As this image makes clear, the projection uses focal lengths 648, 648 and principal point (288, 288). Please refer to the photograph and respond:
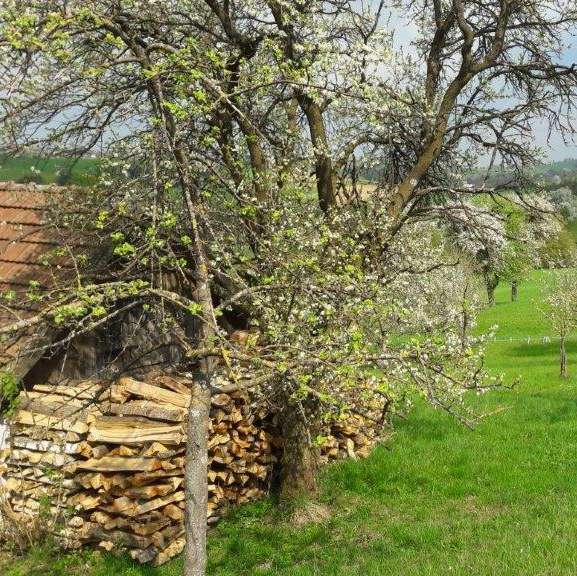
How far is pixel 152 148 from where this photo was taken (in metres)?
6.21

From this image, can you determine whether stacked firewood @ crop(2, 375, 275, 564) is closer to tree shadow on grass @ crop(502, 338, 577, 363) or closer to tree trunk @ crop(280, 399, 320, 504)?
tree trunk @ crop(280, 399, 320, 504)

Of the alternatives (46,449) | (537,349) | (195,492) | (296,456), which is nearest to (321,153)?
(296,456)

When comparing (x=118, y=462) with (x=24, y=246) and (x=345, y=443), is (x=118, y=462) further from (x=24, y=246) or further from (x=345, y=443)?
(x=345, y=443)

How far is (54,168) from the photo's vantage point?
24.9 feet

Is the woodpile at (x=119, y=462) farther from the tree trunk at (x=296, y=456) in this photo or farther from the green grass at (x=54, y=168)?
the green grass at (x=54, y=168)

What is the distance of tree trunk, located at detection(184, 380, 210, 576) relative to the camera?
581cm

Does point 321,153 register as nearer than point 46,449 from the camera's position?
No

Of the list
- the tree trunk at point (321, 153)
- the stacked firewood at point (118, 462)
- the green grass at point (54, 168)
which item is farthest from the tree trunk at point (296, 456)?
the green grass at point (54, 168)

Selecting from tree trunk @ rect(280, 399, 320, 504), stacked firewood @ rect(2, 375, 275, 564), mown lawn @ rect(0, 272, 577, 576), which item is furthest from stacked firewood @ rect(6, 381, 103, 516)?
tree trunk @ rect(280, 399, 320, 504)

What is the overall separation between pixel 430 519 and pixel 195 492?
14.7 ft

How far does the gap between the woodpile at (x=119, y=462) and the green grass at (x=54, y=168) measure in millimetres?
2722

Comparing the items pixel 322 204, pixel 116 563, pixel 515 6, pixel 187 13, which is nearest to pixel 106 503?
pixel 116 563

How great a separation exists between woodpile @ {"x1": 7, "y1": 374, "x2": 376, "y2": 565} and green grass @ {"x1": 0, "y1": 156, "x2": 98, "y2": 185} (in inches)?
107

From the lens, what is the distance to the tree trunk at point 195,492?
5.81 meters
